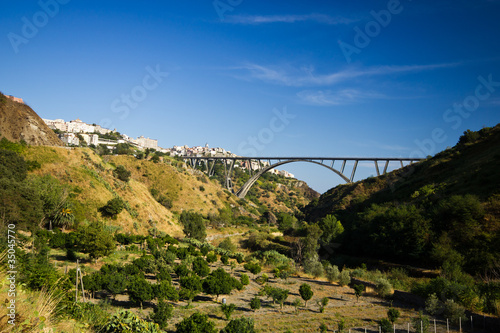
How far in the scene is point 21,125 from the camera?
5547 centimetres

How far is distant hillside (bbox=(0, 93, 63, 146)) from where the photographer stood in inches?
2080

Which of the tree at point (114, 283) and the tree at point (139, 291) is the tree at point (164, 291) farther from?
the tree at point (114, 283)

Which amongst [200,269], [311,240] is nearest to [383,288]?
[200,269]

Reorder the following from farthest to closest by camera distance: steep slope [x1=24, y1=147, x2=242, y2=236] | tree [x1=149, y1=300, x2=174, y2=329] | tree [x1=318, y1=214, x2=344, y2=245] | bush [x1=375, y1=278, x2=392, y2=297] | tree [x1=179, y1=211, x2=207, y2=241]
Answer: tree [x1=179, y1=211, x2=207, y2=241], steep slope [x1=24, y1=147, x2=242, y2=236], tree [x1=318, y1=214, x2=344, y2=245], bush [x1=375, y1=278, x2=392, y2=297], tree [x1=149, y1=300, x2=174, y2=329]

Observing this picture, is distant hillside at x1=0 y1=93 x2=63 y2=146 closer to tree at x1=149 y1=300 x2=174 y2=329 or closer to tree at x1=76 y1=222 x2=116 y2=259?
tree at x1=76 y1=222 x2=116 y2=259

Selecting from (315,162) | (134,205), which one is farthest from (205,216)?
(315,162)

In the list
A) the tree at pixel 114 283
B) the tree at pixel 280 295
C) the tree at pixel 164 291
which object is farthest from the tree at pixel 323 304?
the tree at pixel 114 283

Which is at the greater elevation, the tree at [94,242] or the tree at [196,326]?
the tree at [94,242]

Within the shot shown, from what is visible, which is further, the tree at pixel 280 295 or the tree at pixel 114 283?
the tree at pixel 280 295

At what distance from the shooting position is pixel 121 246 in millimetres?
36562

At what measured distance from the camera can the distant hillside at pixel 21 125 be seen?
52844mm

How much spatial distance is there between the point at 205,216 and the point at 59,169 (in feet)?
105

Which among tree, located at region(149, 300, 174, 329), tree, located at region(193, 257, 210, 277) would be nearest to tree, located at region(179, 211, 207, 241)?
tree, located at region(193, 257, 210, 277)

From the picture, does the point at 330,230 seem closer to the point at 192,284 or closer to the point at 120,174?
the point at 192,284
